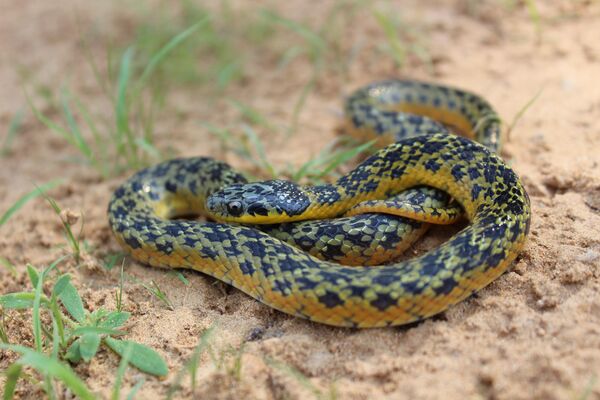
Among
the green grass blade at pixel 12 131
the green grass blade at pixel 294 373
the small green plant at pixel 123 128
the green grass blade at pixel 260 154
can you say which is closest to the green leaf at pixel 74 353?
the green grass blade at pixel 294 373

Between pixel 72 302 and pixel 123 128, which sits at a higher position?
pixel 123 128

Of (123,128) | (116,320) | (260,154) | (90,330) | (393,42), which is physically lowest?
(116,320)

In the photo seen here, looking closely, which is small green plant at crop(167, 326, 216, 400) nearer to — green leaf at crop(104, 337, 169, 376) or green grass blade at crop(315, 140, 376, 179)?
green leaf at crop(104, 337, 169, 376)

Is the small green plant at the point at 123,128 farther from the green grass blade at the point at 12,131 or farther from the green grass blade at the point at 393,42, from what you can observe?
the green grass blade at the point at 393,42

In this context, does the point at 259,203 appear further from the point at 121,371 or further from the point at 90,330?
the point at 121,371

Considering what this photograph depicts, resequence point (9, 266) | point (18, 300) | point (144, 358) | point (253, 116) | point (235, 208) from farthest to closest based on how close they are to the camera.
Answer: point (253, 116) → point (9, 266) → point (235, 208) → point (18, 300) → point (144, 358)

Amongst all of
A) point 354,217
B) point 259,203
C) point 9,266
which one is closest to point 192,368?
point 259,203

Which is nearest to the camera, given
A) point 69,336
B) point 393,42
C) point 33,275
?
point 69,336

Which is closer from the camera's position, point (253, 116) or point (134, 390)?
point (134, 390)
